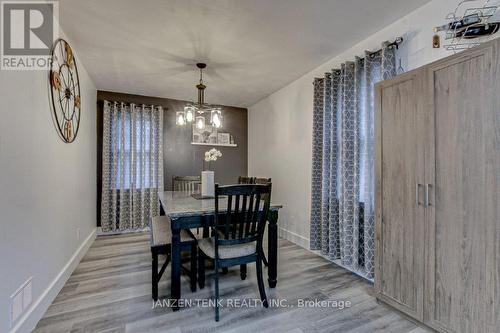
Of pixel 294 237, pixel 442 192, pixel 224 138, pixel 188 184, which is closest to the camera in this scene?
pixel 442 192

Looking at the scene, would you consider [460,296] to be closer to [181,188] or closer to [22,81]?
[22,81]

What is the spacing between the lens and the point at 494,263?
134cm

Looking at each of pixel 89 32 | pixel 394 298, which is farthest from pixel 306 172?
pixel 89 32

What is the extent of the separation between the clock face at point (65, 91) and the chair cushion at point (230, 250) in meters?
1.79

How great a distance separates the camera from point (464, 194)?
1.48 meters

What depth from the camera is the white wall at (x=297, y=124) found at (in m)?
2.05

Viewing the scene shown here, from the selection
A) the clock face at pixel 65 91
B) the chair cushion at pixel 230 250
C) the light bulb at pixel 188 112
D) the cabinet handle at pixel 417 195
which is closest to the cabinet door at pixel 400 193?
the cabinet handle at pixel 417 195

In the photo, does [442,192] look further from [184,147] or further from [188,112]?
[184,147]

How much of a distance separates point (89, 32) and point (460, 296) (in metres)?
3.75

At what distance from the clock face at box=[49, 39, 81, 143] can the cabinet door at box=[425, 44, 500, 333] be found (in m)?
3.08

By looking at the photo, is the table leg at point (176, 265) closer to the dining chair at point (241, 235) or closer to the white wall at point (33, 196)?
the dining chair at point (241, 235)

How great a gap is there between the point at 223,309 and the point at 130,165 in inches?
128

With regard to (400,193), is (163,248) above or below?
below

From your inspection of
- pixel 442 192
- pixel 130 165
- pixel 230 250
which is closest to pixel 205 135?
pixel 130 165
